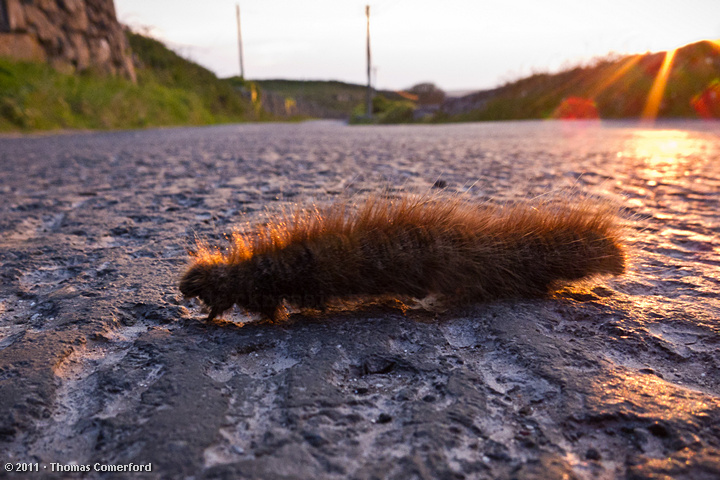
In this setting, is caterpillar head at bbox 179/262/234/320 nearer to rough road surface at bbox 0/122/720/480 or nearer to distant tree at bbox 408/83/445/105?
rough road surface at bbox 0/122/720/480

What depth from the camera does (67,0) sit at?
53.1 feet

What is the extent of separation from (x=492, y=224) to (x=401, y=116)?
30.1 metres

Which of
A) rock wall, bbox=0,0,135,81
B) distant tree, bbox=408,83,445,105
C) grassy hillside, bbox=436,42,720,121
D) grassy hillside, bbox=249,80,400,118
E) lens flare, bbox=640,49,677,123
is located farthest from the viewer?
grassy hillside, bbox=249,80,400,118

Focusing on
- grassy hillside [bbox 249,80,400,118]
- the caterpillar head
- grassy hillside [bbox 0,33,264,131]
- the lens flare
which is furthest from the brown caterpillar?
grassy hillside [bbox 249,80,400,118]

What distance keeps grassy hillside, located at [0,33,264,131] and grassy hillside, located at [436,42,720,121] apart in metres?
14.0

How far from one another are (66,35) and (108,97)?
10.3 feet

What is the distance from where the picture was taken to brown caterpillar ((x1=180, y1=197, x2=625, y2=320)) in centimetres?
139

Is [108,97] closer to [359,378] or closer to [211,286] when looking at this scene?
[211,286]

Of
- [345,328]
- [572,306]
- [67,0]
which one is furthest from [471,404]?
[67,0]

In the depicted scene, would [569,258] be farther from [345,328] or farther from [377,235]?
[345,328]

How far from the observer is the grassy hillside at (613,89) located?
15.9 meters

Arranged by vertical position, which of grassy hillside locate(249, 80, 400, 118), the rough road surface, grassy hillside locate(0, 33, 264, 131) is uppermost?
grassy hillside locate(249, 80, 400, 118)

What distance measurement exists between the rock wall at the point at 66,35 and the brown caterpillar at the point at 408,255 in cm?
1520

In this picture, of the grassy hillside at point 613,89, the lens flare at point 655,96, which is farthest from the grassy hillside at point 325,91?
the lens flare at point 655,96
